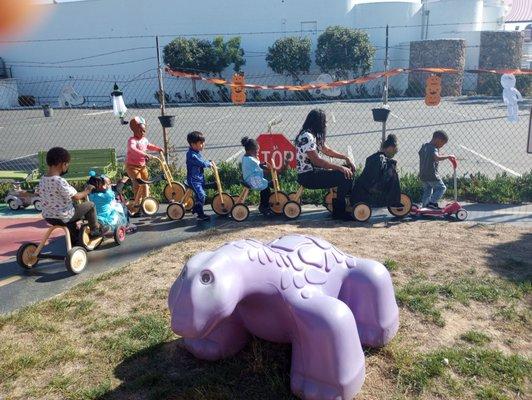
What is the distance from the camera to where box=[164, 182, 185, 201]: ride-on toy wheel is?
291 inches

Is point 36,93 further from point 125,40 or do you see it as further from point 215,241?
point 215,241

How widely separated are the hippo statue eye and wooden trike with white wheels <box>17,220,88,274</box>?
2868 mm

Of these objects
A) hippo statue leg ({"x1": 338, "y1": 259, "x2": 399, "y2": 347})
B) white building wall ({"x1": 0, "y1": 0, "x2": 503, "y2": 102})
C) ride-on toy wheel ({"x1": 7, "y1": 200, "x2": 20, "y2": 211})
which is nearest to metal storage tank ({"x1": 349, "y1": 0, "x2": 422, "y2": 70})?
white building wall ({"x1": 0, "y1": 0, "x2": 503, "y2": 102})

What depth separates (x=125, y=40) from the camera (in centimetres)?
3909

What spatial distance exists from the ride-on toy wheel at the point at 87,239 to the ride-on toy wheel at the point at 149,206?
1.38 m

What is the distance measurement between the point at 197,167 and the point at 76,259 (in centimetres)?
218

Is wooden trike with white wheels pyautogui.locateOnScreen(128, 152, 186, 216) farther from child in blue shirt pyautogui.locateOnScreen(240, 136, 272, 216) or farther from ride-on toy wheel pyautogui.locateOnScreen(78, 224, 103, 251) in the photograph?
ride-on toy wheel pyautogui.locateOnScreen(78, 224, 103, 251)

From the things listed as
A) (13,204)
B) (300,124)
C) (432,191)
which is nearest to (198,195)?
(13,204)

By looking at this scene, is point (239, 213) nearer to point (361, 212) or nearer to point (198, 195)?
point (198, 195)

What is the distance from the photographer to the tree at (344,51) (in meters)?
34.0

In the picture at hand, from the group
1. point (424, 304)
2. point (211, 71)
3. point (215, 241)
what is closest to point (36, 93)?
point (211, 71)

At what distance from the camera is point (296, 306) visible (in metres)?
2.90

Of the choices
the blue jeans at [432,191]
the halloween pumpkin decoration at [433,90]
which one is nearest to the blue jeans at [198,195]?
the blue jeans at [432,191]

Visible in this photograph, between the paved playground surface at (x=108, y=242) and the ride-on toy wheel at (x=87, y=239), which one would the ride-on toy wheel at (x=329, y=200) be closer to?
the paved playground surface at (x=108, y=242)
